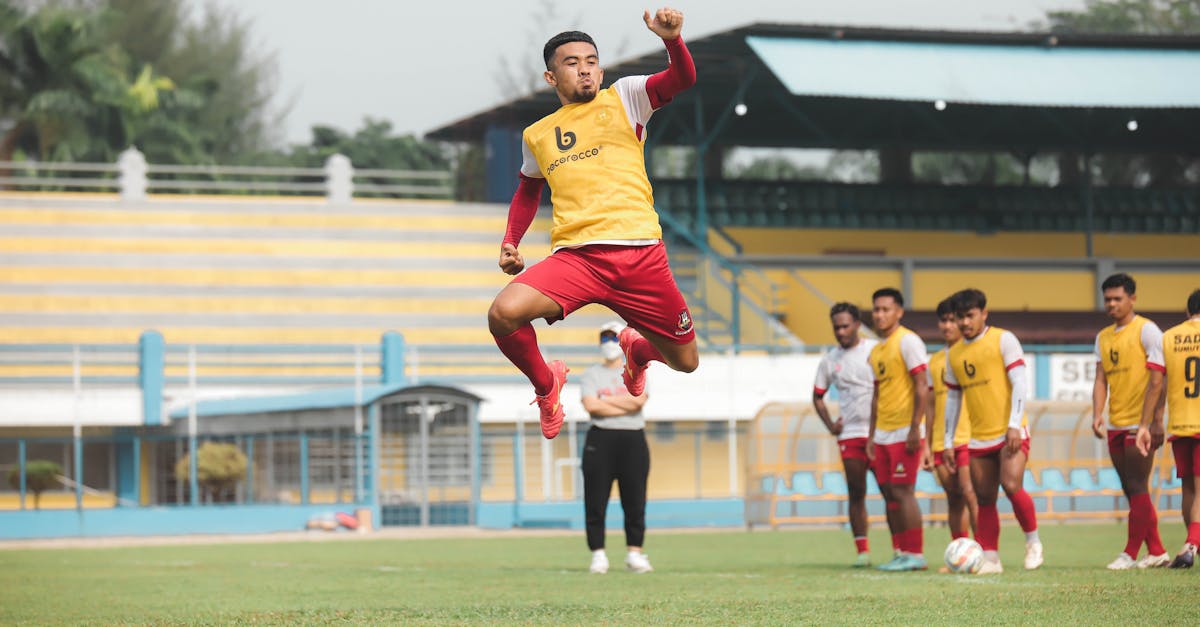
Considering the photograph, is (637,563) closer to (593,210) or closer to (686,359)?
(686,359)

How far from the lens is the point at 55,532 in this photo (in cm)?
2361

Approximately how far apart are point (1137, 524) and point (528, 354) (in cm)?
562

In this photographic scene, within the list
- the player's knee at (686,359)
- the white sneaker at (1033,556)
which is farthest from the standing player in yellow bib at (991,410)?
the player's knee at (686,359)

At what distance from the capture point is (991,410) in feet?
37.9

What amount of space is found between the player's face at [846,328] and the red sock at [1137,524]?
2.43m

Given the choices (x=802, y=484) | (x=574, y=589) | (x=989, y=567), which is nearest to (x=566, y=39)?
(x=574, y=589)

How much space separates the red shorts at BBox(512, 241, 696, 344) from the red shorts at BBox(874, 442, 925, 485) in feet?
15.8

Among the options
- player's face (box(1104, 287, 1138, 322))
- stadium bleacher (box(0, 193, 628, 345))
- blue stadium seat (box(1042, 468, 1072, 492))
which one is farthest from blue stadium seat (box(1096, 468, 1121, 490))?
player's face (box(1104, 287, 1138, 322))

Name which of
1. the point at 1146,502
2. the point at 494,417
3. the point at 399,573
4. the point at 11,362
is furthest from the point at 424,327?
the point at 1146,502

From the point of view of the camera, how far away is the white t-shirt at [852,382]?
1298cm

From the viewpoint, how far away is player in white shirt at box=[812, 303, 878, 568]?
1298 cm

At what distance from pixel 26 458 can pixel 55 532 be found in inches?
136

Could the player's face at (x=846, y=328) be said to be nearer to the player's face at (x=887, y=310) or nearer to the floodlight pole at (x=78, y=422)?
the player's face at (x=887, y=310)

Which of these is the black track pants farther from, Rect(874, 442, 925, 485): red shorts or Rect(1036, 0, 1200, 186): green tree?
Rect(1036, 0, 1200, 186): green tree
